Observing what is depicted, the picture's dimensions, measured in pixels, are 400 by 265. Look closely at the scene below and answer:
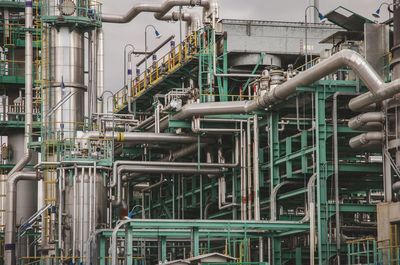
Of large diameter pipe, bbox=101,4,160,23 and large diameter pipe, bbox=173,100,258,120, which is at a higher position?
large diameter pipe, bbox=101,4,160,23

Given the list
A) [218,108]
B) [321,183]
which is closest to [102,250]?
[218,108]

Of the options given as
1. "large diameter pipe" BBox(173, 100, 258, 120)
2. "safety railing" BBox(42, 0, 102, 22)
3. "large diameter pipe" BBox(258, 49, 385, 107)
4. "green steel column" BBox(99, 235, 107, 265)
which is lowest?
"green steel column" BBox(99, 235, 107, 265)

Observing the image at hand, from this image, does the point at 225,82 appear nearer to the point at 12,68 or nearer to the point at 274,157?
the point at 274,157

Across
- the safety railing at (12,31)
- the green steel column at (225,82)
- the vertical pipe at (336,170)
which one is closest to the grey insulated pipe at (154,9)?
the green steel column at (225,82)

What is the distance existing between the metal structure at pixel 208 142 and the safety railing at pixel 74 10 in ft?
0.23

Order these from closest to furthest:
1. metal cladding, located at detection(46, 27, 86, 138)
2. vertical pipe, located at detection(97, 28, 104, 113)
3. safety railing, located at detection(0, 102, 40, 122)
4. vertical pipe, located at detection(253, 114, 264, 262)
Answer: vertical pipe, located at detection(253, 114, 264, 262), metal cladding, located at detection(46, 27, 86, 138), vertical pipe, located at detection(97, 28, 104, 113), safety railing, located at detection(0, 102, 40, 122)

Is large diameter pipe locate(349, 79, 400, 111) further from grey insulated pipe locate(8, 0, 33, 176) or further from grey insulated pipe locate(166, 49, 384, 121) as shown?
grey insulated pipe locate(8, 0, 33, 176)

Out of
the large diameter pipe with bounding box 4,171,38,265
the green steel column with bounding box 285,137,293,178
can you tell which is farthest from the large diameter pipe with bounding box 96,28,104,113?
the green steel column with bounding box 285,137,293,178

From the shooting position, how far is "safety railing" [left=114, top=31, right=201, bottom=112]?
48.6 meters

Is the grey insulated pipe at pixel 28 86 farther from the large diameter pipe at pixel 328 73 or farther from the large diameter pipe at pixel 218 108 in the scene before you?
the large diameter pipe at pixel 328 73

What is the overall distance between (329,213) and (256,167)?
18.9 ft

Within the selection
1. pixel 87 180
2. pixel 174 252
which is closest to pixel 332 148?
pixel 87 180

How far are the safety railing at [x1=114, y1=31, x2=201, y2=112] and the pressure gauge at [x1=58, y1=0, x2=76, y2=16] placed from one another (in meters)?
5.21

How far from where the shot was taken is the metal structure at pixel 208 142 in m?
36.6
